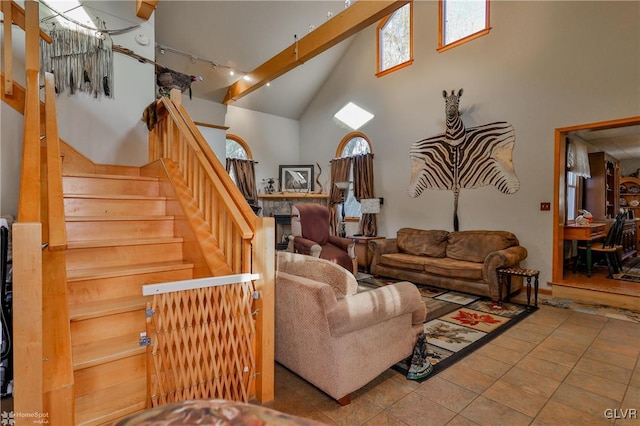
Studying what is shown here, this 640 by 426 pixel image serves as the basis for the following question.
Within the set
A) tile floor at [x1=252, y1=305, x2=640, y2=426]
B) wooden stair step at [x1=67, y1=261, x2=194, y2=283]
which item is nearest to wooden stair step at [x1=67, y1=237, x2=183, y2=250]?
wooden stair step at [x1=67, y1=261, x2=194, y2=283]

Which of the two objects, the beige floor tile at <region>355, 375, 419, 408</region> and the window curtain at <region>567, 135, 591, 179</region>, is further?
the window curtain at <region>567, 135, 591, 179</region>

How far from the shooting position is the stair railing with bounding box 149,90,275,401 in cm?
189

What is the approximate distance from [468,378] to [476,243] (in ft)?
9.34

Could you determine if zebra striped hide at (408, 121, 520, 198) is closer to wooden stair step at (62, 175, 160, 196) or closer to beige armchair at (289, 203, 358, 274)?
beige armchair at (289, 203, 358, 274)

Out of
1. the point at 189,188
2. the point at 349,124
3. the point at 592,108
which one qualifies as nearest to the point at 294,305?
the point at 189,188

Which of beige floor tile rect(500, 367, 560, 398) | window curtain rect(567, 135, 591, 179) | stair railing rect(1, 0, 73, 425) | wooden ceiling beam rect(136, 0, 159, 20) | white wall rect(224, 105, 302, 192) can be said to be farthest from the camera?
white wall rect(224, 105, 302, 192)

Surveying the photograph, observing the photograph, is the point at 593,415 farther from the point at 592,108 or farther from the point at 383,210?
the point at 383,210

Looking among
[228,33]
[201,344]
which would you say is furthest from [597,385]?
[228,33]

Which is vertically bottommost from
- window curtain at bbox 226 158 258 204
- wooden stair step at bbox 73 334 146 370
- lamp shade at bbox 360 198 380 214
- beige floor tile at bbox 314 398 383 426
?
beige floor tile at bbox 314 398 383 426

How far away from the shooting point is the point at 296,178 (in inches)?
316

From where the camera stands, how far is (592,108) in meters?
4.00

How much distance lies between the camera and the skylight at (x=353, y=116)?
267 inches

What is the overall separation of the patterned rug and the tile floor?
111mm

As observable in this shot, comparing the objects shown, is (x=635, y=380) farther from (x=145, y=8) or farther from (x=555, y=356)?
(x=145, y=8)
